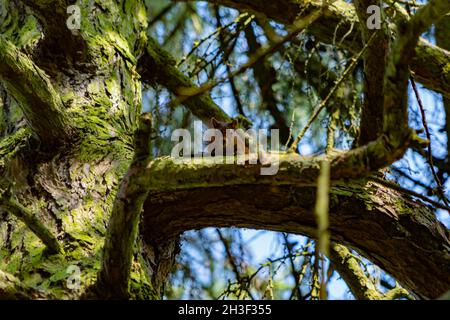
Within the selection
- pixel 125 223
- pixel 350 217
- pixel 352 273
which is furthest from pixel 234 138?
pixel 125 223

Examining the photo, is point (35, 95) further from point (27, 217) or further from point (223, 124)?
point (223, 124)

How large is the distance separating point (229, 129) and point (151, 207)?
0.88 meters

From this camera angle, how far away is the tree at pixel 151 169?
4.16ft

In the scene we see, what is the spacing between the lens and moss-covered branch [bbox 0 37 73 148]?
1675 millimetres

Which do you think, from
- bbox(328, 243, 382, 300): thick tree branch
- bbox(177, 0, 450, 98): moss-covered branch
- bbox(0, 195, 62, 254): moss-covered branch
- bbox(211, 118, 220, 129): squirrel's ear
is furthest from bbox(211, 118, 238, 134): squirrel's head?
bbox(0, 195, 62, 254): moss-covered branch

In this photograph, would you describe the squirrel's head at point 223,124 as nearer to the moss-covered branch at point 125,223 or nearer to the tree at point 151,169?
the tree at point 151,169

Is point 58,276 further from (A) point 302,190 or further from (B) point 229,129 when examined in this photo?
(B) point 229,129

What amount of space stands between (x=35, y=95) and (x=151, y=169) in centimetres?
62

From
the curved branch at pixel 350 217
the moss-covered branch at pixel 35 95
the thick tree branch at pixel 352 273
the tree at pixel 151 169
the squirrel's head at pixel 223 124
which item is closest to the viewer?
the tree at pixel 151 169

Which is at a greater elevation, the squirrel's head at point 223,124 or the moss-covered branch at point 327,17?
the moss-covered branch at point 327,17

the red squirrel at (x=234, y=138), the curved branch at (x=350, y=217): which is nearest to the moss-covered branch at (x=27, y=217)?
the curved branch at (x=350, y=217)

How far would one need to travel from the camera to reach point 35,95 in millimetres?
1745

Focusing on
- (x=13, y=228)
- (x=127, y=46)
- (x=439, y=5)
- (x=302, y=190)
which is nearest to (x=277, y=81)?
(x=127, y=46)

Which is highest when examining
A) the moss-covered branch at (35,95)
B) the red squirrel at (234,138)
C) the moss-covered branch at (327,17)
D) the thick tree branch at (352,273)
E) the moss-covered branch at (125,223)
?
Answer: the moss-covered branch at (327,17)
